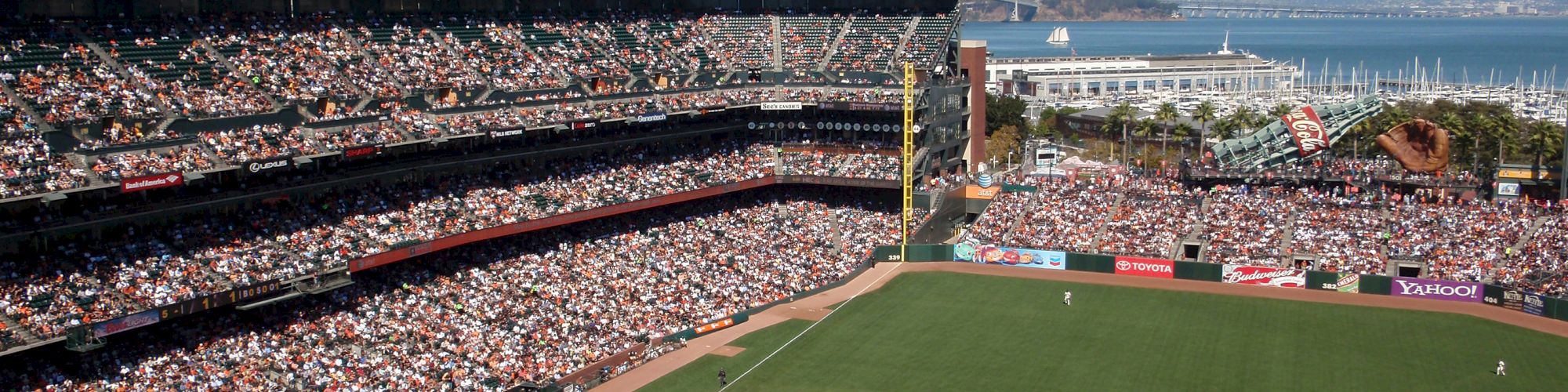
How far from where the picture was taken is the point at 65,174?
125 feet

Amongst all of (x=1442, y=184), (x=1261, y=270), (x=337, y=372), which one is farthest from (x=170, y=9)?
(x=1442, y=184)

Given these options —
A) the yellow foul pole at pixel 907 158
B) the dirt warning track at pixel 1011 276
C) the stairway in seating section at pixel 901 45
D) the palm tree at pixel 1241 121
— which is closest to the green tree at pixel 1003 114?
the palm tree at pixel 1241 121

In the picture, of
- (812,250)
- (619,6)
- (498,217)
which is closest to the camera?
(498,217)

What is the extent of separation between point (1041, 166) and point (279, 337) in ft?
152

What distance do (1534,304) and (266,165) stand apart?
47.0 m

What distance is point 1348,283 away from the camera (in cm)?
5428

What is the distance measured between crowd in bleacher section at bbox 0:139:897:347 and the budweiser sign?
1079 inches

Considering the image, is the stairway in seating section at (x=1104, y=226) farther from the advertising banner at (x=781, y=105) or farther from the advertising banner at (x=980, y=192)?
the advertising banner at (x=781, y=105)

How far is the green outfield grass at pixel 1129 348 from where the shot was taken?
4238 cm

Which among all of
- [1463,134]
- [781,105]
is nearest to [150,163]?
[781,105]

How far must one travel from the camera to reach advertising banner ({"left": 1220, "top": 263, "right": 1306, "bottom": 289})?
181ft

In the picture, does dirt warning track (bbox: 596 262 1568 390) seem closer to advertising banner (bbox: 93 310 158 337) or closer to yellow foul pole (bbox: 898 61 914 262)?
yellow foul pole (bbox: 898 61 914 262)

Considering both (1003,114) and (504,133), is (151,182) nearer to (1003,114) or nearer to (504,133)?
A: (504,133)

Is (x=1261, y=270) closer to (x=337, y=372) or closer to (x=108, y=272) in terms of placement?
(x=337, y=372)
